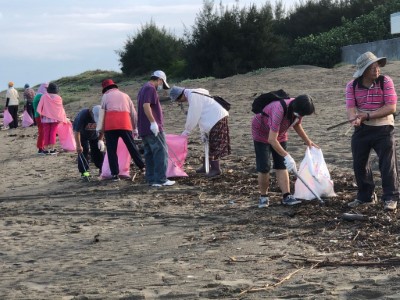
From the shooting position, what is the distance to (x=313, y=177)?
948 cm

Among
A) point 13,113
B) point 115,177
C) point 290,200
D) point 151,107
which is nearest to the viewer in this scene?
point 290,200

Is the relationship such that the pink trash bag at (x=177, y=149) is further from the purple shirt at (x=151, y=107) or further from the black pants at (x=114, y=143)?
the purple shirt at (x=151, y=107)

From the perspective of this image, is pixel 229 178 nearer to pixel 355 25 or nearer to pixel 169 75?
pixel 355 25

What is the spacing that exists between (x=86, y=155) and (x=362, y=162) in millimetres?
5463

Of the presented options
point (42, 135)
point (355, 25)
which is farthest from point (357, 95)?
point (355, 25)

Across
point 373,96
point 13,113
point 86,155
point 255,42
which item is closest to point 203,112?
point 86,155

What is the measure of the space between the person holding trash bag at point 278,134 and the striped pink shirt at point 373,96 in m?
0.47

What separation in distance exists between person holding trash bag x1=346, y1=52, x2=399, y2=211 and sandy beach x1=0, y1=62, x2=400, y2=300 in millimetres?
352

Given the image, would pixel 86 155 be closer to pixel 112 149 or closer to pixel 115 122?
pixel 112 149

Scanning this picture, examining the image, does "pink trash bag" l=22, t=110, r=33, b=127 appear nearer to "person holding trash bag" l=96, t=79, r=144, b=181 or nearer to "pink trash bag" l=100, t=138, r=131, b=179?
"pink trash bag" l=100, t=138, r=131, b=179

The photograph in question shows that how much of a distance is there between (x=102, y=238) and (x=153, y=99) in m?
3.41

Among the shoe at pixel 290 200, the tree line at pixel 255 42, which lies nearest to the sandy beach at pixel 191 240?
the shoe at pixel 290 200

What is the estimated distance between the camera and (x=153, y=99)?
1140 cm

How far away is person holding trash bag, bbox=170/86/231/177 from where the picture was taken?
11.8 meters
